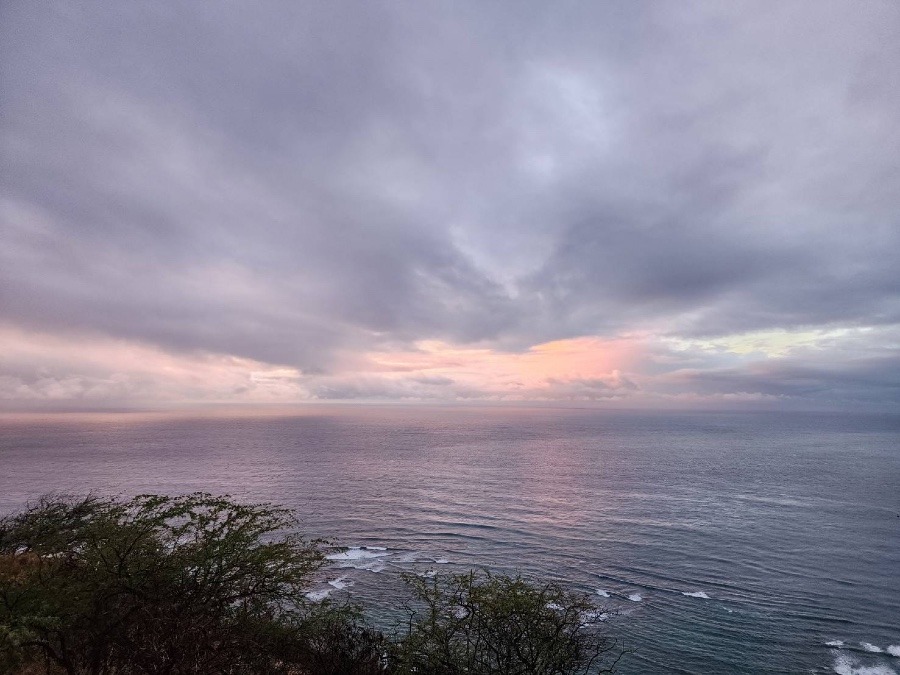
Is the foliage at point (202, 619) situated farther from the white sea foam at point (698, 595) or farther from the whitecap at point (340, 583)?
the white sea foam at point (698, 595)

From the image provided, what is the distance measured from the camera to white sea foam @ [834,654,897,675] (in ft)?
120

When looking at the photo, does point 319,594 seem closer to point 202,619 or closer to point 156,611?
point 156,611

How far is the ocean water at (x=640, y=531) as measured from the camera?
4244 centimetres

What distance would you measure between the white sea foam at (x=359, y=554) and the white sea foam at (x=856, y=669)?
1765 inches

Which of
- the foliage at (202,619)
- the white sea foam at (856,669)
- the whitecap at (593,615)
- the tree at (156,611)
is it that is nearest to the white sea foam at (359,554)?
the whitecap at (593,615)

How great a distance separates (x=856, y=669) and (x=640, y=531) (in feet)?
117

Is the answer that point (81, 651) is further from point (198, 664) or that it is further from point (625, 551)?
point (625, 551)

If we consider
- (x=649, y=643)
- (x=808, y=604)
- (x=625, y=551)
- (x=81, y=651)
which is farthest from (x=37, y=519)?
(x=808, y=604)

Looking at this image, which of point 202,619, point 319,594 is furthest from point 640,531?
point 202,619

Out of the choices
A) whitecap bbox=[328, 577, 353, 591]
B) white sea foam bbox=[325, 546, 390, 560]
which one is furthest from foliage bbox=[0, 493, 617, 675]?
white sea foam bbox=[325, 546, 390, 560]

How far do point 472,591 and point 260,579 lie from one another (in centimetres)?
1110

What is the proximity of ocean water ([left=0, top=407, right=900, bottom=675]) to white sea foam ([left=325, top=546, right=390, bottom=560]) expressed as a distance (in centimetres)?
34

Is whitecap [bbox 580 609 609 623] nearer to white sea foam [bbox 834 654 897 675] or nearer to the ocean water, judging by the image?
the ocean water

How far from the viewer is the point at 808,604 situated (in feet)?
159
